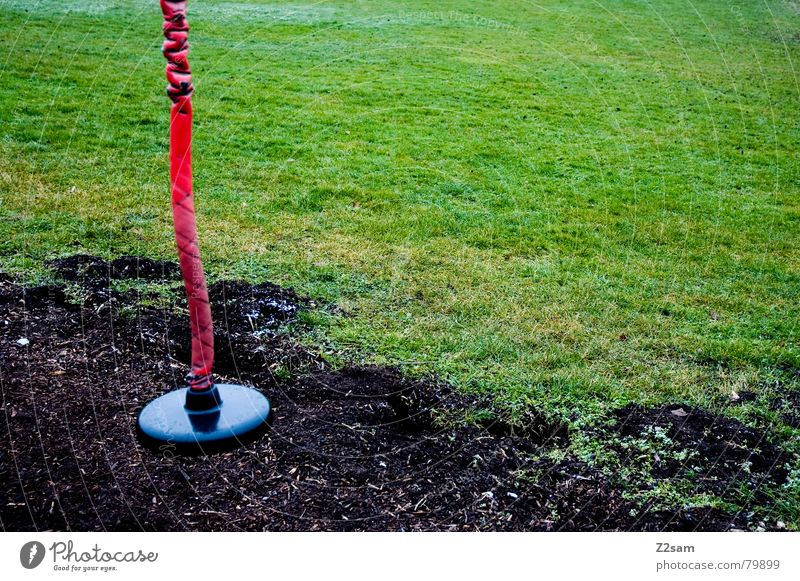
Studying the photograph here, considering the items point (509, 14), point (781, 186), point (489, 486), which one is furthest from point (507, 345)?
point (509, 14)

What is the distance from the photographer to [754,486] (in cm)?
381

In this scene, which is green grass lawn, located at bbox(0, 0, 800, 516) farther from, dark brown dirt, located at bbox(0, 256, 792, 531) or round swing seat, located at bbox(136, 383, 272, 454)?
round swing seat, located at bbox(136, 383, 272, 454)

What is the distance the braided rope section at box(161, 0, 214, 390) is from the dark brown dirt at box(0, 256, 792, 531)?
1.66 feet

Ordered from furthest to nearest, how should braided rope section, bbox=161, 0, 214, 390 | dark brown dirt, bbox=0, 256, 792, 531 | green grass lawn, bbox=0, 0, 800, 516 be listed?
green grass lawn, bbox=0, 0, 800, 516
dark brown dirt, bbox=0, 256, 792, 531
braided rope section, bbox=161, 0, 214, 390

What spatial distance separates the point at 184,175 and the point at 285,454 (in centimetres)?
140

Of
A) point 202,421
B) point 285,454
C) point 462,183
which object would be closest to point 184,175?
point 202,421

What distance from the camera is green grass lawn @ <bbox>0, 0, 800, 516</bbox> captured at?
205 inches

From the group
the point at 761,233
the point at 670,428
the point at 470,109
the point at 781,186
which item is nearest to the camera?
the point at 670,428

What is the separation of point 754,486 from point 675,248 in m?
3.59

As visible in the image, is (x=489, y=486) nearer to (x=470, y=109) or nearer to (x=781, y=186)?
(x=781, y=186)

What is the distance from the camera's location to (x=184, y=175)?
3367 millimetres

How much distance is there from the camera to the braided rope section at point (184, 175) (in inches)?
129

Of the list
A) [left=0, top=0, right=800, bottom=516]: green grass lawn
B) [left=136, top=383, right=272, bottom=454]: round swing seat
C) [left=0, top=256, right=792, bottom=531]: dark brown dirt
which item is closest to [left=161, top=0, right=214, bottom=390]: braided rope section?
[left=136, top=383, right=272, bottom=454]: round swing seat

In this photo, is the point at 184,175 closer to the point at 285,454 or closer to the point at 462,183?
the point at 285,454
